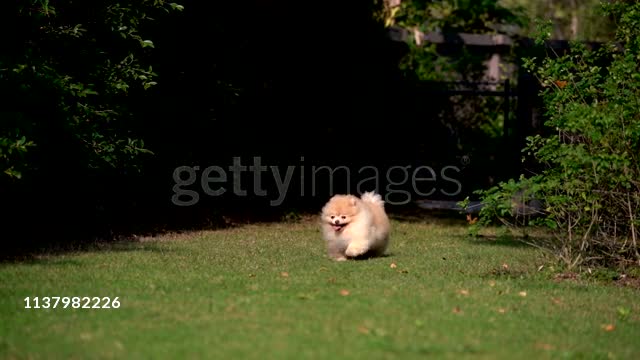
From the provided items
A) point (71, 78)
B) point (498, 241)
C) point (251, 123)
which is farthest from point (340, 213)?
point (251, 123)

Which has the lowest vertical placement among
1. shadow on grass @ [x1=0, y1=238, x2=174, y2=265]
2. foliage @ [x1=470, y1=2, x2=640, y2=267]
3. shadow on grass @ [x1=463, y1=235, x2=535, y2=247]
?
shadow on grass @ [x1=463, y1=235, x2=535, y2=247]

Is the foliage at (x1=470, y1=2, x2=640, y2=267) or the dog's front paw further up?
the foliage at (x1=470, y1=2, x2=640, y2=267)

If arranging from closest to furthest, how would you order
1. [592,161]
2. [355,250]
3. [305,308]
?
[305,308] < [592,161] < [355,250]

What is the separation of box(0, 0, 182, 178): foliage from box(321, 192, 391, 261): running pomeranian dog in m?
2.57

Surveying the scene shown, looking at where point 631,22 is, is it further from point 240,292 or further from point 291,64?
point 291,64

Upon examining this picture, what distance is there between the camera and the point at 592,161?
9461 millimetres

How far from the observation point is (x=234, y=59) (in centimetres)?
1504

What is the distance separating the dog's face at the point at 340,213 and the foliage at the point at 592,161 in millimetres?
1525

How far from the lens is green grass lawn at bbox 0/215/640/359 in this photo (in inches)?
257

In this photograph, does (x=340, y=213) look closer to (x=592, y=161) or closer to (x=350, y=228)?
(x=350, y=228)

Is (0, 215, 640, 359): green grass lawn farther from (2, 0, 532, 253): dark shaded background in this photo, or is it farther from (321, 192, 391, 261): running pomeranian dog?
(2, 0, 532, 253): dark shaded background

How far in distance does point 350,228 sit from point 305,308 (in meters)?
3.20

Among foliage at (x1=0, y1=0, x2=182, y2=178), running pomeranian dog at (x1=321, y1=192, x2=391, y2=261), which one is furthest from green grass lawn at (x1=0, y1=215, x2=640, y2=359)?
foliage at (x1=0, y1=0, x2=182, y2=178)

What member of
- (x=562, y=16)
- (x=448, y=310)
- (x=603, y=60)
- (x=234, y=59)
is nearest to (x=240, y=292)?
(x=448, y=310)
